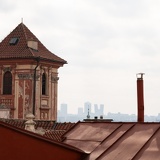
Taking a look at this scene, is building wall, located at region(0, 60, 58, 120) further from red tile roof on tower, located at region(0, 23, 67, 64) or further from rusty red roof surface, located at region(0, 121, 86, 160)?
rusty red roof surface, located at region(0, 121, 86, 160)

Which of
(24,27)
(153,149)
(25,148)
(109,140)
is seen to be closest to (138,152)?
(153,149)

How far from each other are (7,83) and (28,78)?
6.42 feet

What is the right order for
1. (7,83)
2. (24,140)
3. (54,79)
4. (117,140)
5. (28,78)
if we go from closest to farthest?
1. (24,140)
2. (117,140)
3. (28,78)
4. (7,83)
5. (54,79)

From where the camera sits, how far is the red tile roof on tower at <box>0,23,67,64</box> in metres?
36.9

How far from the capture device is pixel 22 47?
1484 inches

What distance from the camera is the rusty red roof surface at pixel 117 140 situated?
38.6 ft

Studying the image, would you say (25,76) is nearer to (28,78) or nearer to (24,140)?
(28,78)

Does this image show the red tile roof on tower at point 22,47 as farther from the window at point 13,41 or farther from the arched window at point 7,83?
the arched window at point 7,83

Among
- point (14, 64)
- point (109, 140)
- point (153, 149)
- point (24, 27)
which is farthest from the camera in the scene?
point (24, 27)

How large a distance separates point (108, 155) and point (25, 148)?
209 centimetres

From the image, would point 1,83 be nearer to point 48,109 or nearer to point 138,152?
point 48,109

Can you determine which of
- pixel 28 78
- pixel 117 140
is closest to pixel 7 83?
pixel 28 78

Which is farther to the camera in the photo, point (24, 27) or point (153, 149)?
point (24, 27)

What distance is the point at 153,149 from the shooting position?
11609 millimetres
